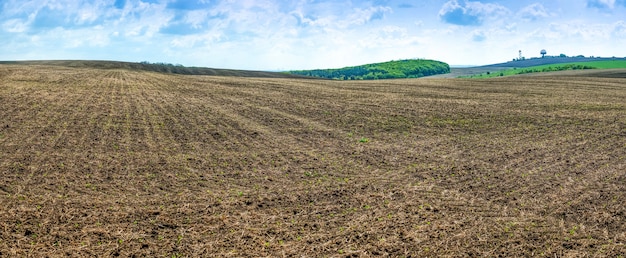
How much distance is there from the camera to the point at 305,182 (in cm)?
1224

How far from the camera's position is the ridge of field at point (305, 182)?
8.53 meters

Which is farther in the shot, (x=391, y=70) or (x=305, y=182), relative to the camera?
(x=391, y=70)

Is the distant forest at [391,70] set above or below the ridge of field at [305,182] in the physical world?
A: above

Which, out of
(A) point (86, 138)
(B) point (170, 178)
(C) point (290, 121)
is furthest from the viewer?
(C) point (290, 121)

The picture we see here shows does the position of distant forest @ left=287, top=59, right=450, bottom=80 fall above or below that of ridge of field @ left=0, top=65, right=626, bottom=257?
above

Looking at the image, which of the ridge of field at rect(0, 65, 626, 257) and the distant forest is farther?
the distant forest

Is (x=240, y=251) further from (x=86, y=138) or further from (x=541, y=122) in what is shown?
(x=541, y=122)

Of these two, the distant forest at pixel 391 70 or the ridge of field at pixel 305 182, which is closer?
the ridge of field at pixel 305 182

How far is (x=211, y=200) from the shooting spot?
10656mm

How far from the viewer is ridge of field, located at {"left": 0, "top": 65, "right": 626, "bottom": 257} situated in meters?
8.53

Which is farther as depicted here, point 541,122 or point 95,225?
point 541,122

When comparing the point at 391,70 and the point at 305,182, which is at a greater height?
the point at 391,70

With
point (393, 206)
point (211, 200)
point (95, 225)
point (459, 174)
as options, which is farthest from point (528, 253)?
point (95, 225)

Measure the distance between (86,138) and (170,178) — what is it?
6.70 metres
